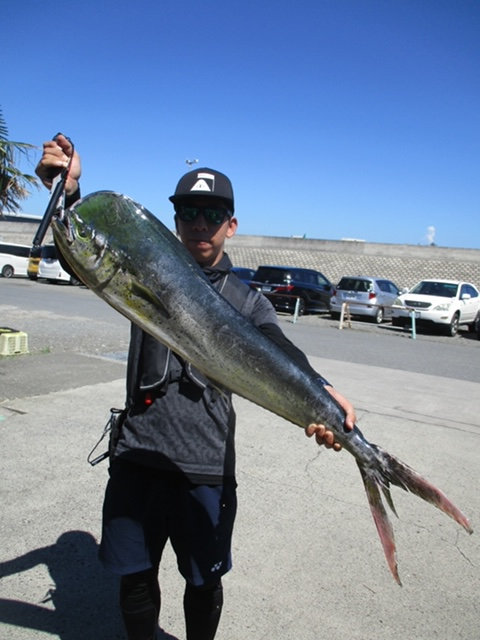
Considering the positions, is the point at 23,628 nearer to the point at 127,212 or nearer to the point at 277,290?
the point at 127,212

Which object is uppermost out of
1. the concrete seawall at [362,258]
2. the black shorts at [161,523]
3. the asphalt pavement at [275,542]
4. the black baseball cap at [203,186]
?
the concrete seawall at [362,258]

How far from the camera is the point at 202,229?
6.88ft

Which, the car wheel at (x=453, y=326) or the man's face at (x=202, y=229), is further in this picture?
the car wheel at (x=453, y=326)

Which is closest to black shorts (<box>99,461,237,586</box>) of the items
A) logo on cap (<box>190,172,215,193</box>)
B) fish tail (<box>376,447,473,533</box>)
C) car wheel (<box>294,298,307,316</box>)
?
fish tail (<box>376,447,473,533</box>)

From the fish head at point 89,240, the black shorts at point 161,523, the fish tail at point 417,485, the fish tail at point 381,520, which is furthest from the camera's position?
the black shorts at point 161,523

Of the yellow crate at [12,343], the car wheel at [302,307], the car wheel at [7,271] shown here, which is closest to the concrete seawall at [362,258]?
the car wheel at [302,307]

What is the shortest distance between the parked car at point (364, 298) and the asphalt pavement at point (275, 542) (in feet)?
44.3

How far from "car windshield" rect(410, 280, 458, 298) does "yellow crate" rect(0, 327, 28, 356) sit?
14097 millimetres

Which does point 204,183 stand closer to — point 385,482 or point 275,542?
point 385,482

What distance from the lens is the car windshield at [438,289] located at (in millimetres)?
18078

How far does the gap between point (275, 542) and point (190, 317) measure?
2.21 metres

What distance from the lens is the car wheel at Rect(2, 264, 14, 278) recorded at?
28.3 meters

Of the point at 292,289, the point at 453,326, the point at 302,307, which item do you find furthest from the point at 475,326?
the point at 292,289

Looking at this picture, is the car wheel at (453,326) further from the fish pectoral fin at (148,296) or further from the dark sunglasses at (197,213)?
the fish pectoral fin at (148,296)
